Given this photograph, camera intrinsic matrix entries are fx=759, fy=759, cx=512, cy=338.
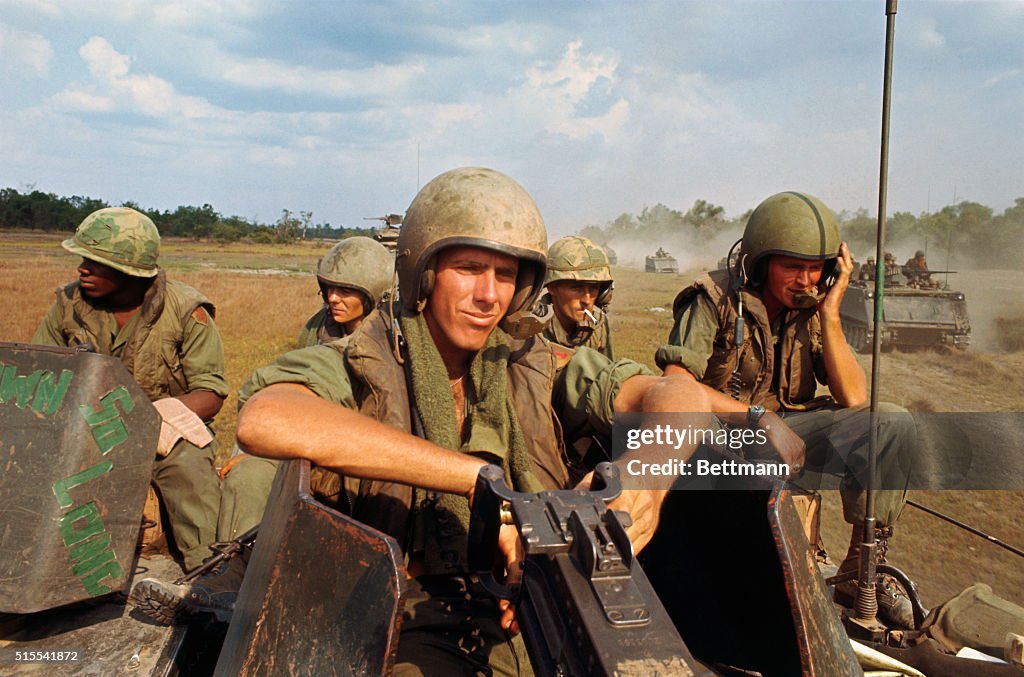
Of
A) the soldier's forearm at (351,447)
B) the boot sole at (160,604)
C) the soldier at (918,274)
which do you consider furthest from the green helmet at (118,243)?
the soldier at (918,274)

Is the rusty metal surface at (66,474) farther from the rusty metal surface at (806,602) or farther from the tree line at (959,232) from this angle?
the tree line at (959,232)

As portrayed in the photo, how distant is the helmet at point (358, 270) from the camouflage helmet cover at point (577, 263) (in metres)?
1.48

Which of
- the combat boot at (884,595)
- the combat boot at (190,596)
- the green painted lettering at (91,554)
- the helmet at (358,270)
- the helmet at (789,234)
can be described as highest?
the helmet at (789,234)

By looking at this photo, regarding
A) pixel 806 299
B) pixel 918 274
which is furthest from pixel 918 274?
pixel 806 299

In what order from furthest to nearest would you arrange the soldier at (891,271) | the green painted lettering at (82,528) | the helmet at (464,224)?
1. the soldier at (891,271)
2. the green painted lettering at (82,528)
3. the helmet at (464,224)

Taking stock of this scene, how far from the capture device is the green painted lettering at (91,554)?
10.1ft

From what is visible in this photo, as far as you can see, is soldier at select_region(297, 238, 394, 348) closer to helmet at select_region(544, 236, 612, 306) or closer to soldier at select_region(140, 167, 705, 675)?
helmet at select_region(544, 236, 612, 306)

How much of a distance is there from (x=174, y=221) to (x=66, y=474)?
49920 mm

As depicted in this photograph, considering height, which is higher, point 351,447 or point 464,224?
point 464,224

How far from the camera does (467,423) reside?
2.70 m

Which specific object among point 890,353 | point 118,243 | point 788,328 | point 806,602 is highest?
point 118,243

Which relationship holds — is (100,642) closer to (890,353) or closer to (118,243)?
(118,243)

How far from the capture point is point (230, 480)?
423cm

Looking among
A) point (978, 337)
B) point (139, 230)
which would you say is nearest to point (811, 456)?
point (139, 230)
